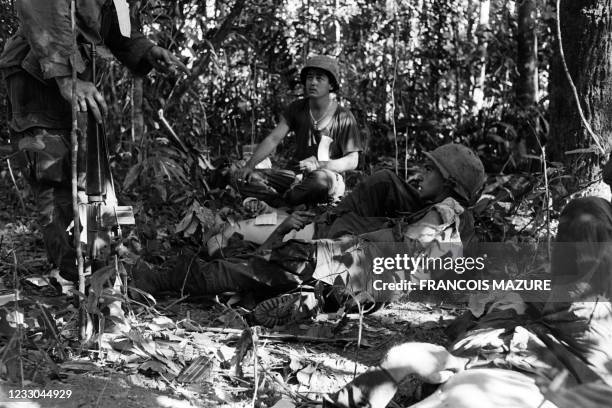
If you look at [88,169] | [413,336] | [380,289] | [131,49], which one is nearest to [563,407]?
[413,336]

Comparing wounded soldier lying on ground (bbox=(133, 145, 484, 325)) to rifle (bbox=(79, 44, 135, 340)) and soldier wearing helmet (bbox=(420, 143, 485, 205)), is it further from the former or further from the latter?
rifle (bbox=(79, 44, 135, 340))

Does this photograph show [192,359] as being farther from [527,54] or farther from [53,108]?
[527,54]

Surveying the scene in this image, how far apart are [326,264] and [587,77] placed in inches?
110

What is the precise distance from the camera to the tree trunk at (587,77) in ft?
20.9

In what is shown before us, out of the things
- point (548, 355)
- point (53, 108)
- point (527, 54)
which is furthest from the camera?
point (527, 54)

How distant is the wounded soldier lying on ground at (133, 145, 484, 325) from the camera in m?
5.12

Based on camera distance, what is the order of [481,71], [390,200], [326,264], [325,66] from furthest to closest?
[481,71]
[325,66]
[390,200]
[326,264]

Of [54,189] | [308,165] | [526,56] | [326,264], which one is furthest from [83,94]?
[526,56]

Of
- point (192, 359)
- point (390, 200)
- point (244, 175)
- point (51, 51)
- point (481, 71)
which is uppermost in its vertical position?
point (51, 51)

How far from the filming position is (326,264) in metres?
5.11

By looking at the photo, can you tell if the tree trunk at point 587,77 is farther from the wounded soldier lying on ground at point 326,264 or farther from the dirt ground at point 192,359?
the dirt ground at point 192,359

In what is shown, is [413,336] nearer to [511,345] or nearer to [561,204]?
[511,345]

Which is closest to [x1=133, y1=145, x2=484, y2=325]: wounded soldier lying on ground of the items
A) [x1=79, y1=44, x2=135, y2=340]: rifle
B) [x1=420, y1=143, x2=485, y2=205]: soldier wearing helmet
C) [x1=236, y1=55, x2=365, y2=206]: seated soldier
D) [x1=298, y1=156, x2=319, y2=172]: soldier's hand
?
[x1=420, y1=143, x2=485, y2=205]: soldier wearing helmet

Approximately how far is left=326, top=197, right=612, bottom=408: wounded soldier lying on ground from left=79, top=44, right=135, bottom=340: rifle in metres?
1.48
